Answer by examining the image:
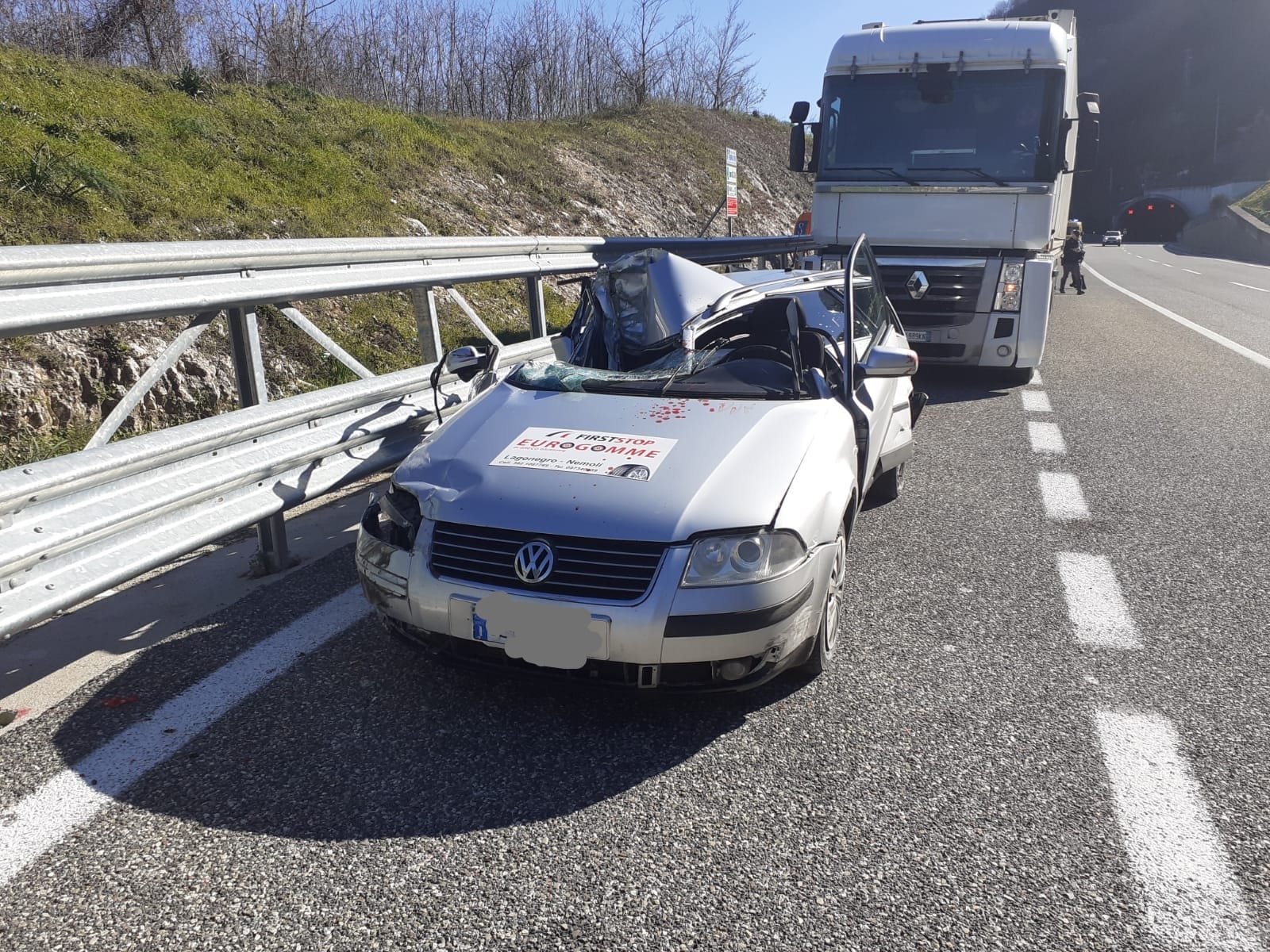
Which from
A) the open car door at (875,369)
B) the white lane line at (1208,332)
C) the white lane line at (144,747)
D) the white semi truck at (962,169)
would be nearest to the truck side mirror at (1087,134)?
the white semi truck at (962,169)

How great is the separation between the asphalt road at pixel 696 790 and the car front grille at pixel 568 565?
0.41 meters

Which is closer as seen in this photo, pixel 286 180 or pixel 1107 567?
pixel 1107 567

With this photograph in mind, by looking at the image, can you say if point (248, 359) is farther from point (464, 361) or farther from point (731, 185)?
point (731, 185)

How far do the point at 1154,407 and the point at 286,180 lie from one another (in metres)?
10.3

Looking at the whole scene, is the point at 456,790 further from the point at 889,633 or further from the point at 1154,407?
the point at 1154,407

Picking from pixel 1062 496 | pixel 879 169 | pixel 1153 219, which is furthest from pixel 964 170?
pixel 1153 219

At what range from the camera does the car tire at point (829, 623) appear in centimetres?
344

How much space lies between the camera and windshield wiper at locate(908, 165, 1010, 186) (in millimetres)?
9447

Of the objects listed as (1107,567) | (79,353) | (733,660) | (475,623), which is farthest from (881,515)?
(79,353)

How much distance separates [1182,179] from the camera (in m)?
93.1

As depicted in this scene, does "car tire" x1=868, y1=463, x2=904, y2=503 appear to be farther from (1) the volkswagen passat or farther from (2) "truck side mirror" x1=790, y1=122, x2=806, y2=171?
(2) "truck side mirror" x1=790, y1=122, x2=806, y2=171

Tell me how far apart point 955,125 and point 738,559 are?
26.2ft

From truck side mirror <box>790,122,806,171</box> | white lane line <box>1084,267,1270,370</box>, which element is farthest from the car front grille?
white lane line <box>1084,267,1270,370</box>

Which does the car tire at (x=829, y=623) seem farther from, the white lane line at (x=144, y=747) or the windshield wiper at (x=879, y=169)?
the windshield wiper at (x=879, y=169)
